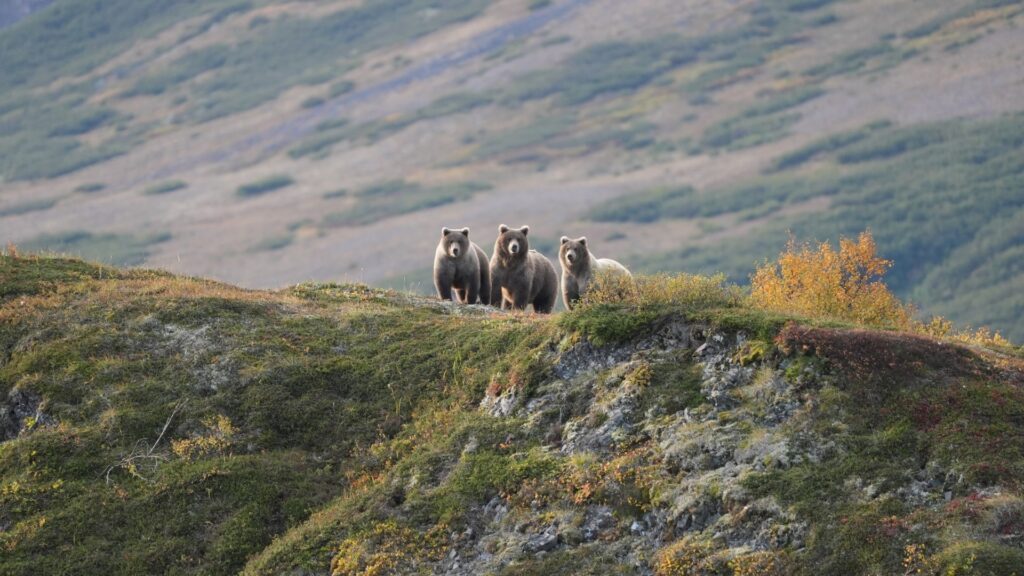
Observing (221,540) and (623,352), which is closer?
(221,540)

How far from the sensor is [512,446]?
1844 cm

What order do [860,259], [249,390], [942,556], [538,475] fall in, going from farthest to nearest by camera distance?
[860,259] → [249,390] → [538,475] → [942,556]

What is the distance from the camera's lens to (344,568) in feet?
55.5

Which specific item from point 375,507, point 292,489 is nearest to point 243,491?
point 292,489

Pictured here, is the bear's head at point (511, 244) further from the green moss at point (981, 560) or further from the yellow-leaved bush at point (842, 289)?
the green moss at point (981, 560)

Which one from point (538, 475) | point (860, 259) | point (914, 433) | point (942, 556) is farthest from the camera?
point (860, 259)

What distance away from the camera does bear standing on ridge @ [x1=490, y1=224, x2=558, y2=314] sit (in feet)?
90.5

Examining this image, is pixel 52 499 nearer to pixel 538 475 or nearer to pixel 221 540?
pixel 221 540

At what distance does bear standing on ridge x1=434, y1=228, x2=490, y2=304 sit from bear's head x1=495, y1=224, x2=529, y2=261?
0.71 meters

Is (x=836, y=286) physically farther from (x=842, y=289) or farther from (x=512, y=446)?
(x=512, y=446)

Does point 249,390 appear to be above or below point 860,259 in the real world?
above

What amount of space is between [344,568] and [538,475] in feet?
8.88

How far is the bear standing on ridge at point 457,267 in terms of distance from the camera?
92.8ft

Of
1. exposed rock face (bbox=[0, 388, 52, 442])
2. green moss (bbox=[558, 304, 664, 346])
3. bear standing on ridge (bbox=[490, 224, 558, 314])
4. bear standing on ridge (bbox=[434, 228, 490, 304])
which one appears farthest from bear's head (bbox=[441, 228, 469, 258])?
exposed rock face (bbox=[0, 388, 52, 442])
